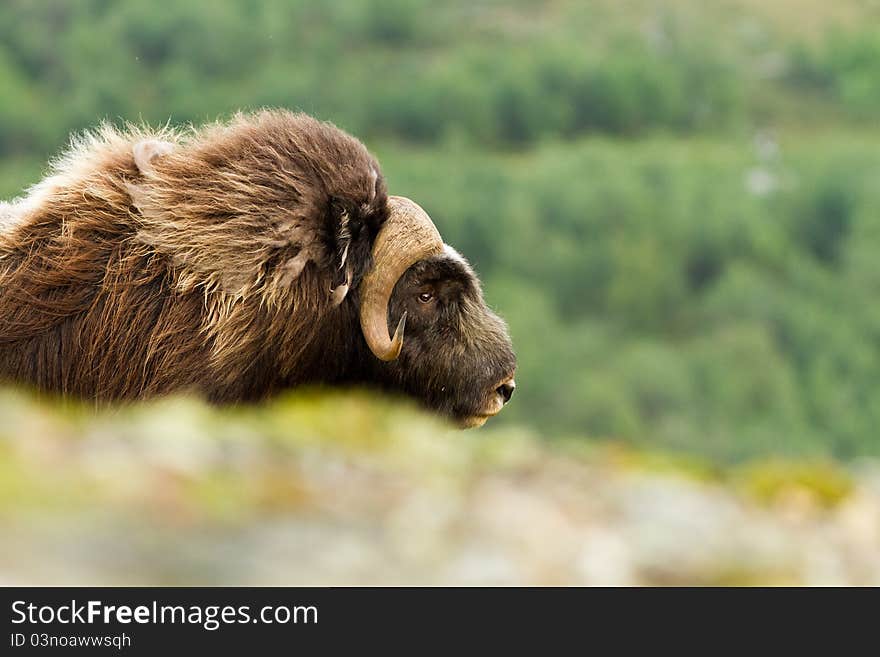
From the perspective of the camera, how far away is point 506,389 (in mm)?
5922

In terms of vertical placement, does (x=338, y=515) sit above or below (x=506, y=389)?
below

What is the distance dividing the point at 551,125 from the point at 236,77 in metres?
24.1

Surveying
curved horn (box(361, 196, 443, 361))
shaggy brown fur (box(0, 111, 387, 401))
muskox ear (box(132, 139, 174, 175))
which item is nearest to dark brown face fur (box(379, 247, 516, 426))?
curved horn (box(361, 196, 443, 361))

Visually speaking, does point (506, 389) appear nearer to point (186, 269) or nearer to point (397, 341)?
point (397, 341)

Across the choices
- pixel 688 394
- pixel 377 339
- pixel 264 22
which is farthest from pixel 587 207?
pixel 377 339

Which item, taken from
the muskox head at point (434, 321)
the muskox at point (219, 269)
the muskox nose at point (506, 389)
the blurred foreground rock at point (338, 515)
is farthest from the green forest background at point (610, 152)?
the blurred foreground rock at point (338, 515)

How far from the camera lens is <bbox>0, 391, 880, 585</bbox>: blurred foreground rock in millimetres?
2410

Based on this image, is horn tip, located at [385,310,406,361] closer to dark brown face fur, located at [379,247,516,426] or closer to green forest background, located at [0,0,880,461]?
dark brown face fur, located at [379,247,516,426]

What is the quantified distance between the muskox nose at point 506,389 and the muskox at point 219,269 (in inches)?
15.5

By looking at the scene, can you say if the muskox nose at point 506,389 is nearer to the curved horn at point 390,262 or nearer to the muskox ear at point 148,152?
the curved horn at point 390,262

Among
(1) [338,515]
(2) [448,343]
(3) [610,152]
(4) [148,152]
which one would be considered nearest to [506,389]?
(2) [448,343]

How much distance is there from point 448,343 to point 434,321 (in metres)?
0.11

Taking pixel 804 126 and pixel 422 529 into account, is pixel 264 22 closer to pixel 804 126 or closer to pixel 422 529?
pixel 804 126

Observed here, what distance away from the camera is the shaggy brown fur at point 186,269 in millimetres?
4961
